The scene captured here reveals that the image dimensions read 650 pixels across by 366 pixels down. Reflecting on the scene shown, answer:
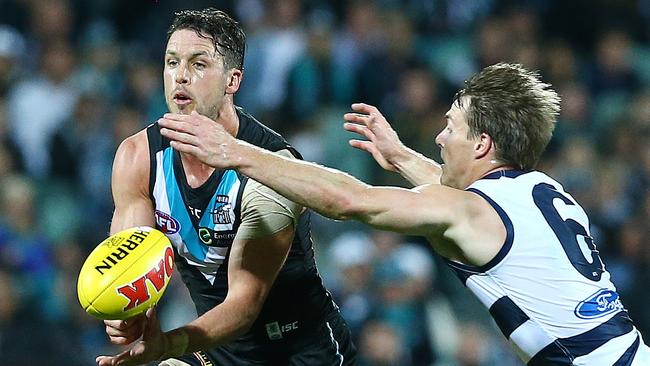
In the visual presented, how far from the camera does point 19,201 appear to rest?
941 centimetres

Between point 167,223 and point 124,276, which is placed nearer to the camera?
point 124,276

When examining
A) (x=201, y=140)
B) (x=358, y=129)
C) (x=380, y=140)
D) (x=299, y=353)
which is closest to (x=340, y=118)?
(x=380, y=140)

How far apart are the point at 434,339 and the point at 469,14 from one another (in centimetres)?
384

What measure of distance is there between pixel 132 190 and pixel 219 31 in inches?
32.1

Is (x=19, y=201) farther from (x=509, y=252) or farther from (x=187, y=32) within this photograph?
(x=509, y=252)

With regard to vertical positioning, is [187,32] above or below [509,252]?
above

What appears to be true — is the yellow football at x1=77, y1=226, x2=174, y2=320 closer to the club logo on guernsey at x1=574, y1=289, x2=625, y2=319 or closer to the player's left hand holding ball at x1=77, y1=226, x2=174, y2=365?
the player's left hand holding ball at x1=77, y1=226, x2=174, y2=365

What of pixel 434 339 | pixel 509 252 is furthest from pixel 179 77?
pixel 434 339

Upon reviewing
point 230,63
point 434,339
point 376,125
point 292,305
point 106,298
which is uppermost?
point 230,63

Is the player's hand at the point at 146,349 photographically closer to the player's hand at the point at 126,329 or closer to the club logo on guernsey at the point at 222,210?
the player's hand at the point at 126,329

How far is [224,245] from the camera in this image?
16.2ft

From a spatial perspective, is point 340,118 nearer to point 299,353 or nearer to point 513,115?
point 299,353

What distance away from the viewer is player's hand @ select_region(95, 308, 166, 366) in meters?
4.39

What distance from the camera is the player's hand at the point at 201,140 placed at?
4012mm
